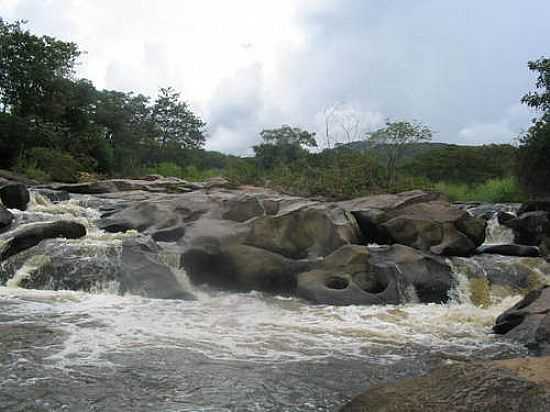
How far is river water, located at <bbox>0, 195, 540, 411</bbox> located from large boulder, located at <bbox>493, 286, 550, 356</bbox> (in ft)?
0.74

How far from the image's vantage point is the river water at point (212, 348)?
4.72 m

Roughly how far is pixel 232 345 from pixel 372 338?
184 cm

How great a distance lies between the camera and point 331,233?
38.5 feet

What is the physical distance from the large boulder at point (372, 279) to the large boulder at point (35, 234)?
15.8 ft

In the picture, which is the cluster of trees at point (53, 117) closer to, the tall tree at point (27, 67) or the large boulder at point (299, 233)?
the tall tree at point (27, 67)

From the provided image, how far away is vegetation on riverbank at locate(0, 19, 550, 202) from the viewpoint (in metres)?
19.6

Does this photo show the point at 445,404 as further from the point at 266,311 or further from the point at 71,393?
the point at 266,311

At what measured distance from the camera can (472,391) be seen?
347cm

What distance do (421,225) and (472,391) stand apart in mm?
9176

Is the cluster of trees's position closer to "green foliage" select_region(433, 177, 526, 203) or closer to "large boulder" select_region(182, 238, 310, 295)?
"large boulder" select_region(182, 238, 310, 295)

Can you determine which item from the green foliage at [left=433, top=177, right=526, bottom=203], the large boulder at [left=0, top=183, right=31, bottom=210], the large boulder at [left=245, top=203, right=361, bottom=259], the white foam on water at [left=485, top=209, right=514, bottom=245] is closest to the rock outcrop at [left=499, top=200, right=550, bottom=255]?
the white foam on water at [left=485, top=209, right=514, bottom=245]

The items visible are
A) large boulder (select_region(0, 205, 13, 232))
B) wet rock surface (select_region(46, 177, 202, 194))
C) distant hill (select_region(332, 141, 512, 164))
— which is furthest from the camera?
distant hill (select_region(332, 141, 512, 164))

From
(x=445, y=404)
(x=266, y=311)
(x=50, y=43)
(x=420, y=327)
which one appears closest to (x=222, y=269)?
(x=266, y=311)

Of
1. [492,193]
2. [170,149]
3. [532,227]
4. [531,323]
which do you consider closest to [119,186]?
[532,227]
